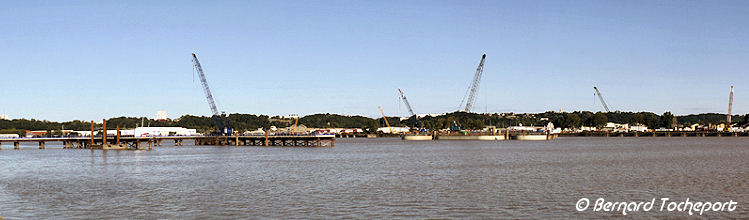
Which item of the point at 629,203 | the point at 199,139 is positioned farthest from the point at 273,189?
the point at 199,139

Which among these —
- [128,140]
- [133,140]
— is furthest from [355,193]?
[133,140]

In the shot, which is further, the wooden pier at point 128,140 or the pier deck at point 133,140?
the pier deck at point 133,140

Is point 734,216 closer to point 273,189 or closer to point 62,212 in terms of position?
point 273,189

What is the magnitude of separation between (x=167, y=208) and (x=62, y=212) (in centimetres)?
526

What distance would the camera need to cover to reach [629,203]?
37531mm

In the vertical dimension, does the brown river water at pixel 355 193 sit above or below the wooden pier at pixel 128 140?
below

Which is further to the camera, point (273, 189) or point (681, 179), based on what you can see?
point (681, 179)
